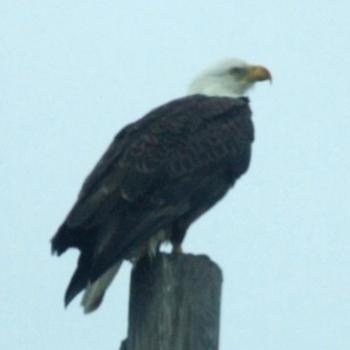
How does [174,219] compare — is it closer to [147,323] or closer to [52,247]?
[52,247]

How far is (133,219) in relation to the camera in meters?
5.59

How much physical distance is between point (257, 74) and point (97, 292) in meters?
3.16

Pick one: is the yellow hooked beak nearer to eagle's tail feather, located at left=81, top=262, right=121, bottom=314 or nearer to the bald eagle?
the bald eagle

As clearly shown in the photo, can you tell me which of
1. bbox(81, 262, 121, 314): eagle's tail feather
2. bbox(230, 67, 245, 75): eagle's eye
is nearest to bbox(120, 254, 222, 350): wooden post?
bbox(81, 262, 121, 314): eagle's tail feather

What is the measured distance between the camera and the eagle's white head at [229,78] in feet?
26.5

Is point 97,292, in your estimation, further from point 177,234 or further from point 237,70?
point 237,70

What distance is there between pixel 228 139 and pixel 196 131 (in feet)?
0.74

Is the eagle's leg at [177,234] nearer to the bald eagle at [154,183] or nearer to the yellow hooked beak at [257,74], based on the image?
the bald eagle at [154,183]

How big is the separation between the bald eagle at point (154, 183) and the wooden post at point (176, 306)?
1.74 ft

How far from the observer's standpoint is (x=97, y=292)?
553 centimetres

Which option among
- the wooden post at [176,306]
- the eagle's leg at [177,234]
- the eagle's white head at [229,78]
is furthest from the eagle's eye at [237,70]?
the wooden post at [176,306]

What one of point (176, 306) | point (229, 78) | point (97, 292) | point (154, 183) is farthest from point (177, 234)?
point (229, 78)

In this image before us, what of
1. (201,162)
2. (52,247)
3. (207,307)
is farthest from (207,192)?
(207,307)

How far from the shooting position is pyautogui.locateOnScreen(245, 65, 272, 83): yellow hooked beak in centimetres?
823
